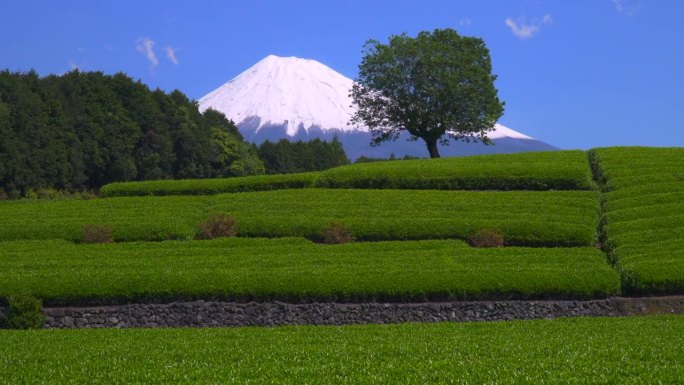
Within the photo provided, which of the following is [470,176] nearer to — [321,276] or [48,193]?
[321,276]

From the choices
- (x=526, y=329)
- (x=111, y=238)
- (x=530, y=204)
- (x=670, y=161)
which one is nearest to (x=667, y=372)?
(x=526, y=329)

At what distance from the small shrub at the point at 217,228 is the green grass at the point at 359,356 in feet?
46.7

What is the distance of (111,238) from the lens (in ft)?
114

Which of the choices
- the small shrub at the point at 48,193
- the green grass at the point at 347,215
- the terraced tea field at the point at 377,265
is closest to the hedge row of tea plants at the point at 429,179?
the terraced tea field at the point at 377,265

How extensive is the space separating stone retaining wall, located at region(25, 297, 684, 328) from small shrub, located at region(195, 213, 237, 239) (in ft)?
30.1

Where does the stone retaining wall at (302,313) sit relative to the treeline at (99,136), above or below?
below

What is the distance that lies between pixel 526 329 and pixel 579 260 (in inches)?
395

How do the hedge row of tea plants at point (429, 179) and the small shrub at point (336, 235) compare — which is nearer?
the small shrub at point (336, 235)

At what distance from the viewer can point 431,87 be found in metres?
65.1

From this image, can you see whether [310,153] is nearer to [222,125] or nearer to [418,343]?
[222,125]

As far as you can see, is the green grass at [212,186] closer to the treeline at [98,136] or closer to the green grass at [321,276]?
the green grass at [321,276]

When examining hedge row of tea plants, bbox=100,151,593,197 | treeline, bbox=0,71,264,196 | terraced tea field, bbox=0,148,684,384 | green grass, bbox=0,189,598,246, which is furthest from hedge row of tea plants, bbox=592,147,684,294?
treeline, bbox=0,71,264,196

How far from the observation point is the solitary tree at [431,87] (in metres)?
65.5

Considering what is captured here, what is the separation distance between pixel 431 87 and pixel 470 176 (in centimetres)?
2421
